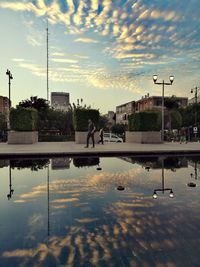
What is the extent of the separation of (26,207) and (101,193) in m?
1.89

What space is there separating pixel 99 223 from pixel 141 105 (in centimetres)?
10601

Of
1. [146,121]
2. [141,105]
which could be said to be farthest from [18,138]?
[141,105]

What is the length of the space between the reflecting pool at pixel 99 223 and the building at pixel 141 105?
8371 centimetres

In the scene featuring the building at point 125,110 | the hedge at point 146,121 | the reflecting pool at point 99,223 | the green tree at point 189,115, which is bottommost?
the reflecting pool at point 99,223

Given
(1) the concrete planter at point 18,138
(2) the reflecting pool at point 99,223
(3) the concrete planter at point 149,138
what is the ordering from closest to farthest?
(2) the reflecting pool at point 99,223
(1) the concrete planter at point 18,138
(3) the concrete planter at point 149,138

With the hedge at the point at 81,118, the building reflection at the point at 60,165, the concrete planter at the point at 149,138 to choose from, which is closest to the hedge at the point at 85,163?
the building reflection at the point at 60,165

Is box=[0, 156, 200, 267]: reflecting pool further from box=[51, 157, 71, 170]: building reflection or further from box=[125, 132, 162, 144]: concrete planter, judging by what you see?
Result: box=[125, 132, 162, 144]: concrete planter

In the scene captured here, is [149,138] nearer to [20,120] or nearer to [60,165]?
[20,120]

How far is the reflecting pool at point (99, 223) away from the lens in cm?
283

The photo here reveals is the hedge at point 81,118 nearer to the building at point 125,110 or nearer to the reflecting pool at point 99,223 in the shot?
the reflecting pool at point 99,223

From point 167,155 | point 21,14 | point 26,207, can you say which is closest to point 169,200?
point 26,207

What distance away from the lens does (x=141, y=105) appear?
10719cm

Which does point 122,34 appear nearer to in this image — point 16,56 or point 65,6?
point 65,6

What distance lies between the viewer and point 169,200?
5.28 metres
